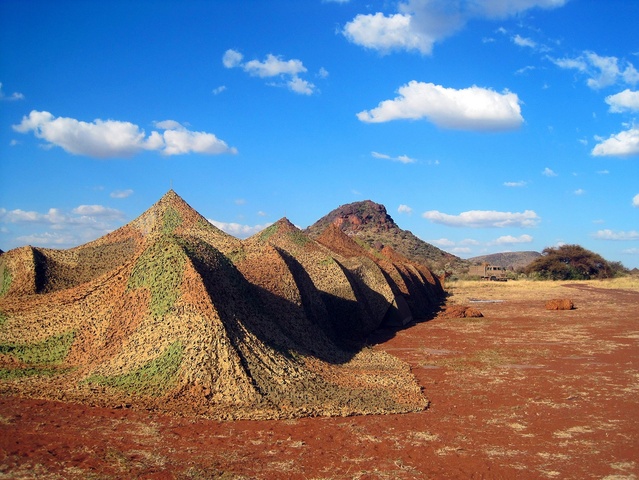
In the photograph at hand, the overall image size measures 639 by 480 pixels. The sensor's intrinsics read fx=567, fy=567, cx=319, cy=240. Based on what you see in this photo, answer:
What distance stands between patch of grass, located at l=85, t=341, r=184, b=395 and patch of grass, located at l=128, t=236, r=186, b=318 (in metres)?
0.78

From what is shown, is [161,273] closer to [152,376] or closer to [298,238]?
[152,376]

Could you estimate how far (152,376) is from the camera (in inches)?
282

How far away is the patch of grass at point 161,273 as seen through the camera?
805 centimetres

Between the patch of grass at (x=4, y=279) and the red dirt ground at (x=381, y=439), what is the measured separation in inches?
215

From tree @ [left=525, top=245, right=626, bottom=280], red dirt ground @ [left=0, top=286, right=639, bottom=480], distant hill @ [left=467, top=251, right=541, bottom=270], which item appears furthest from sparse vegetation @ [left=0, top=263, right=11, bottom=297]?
distant hill @ [left=467, top=251, right=541, bottom=270]

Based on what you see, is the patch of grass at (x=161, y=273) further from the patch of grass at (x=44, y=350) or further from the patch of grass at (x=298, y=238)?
the patch of grass at (x=298, y=238)

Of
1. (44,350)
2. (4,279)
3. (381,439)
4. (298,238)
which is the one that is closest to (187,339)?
(44,350)

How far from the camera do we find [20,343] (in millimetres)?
8797

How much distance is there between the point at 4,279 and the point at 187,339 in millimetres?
6247

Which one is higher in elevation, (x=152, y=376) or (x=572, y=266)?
(x=572, y=266)

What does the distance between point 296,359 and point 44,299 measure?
4.49m

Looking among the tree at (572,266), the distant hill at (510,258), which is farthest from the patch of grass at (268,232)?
the distant hill at (510,258)

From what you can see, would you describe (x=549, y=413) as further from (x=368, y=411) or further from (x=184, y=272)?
(x=184, y=272)

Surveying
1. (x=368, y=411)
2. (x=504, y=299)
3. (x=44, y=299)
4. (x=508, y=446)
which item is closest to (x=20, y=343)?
(x=44, y=299)
